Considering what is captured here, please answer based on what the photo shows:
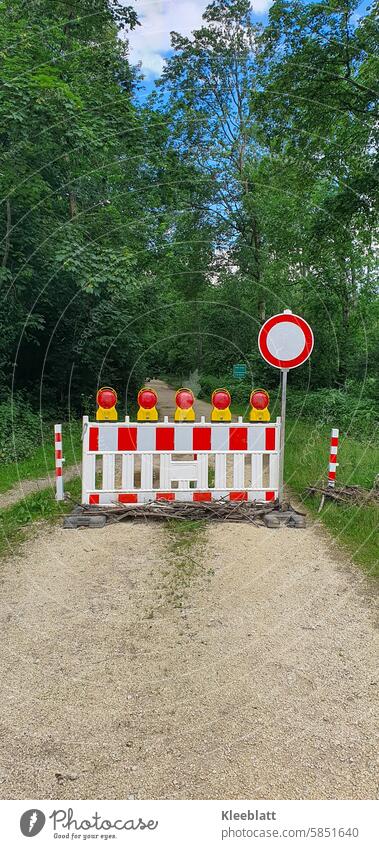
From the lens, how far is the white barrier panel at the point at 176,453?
20.3ft

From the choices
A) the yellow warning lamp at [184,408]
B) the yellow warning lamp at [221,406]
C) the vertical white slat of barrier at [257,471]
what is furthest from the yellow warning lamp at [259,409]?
the yellow warning lamp at [184,408]

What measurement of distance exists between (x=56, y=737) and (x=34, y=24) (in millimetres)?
12045

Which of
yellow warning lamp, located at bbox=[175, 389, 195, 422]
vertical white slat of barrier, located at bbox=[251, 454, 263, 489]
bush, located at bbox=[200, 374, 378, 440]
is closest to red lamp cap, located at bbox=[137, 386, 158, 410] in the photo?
yellow warning lamp, located at bbox=[175, 389, 195, 422]

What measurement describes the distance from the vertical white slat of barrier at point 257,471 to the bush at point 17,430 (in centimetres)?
530

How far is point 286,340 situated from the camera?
5969 mm

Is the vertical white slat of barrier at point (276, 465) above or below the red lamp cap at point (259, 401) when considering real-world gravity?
below

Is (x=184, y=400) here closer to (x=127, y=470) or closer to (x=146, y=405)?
(x=146, y=405)

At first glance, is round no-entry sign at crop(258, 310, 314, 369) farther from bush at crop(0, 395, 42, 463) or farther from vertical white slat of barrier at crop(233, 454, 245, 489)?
bush at crop(0, 395, 42, 463)

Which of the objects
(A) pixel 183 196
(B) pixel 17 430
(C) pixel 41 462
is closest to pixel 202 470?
(C) pixel 41 462

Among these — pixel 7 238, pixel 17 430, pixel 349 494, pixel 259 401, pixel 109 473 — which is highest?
pixel 7 238

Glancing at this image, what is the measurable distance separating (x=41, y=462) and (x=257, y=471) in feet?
16.3

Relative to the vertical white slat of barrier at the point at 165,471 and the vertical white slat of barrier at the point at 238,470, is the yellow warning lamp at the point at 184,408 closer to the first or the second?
the vertical white slat of barrier at the point at 165,471

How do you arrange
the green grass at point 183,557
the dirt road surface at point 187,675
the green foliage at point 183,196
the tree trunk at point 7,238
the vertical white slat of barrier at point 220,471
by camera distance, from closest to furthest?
the dirt road surface at point 187,675 → the green grass at point 183,557 → the vertical white slat of barrier at point 220,471 → the green foliage at point 183,196 → the tree trunk at point 7,238

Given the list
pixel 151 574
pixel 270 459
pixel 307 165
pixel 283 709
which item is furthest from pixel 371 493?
pixel 307 165
